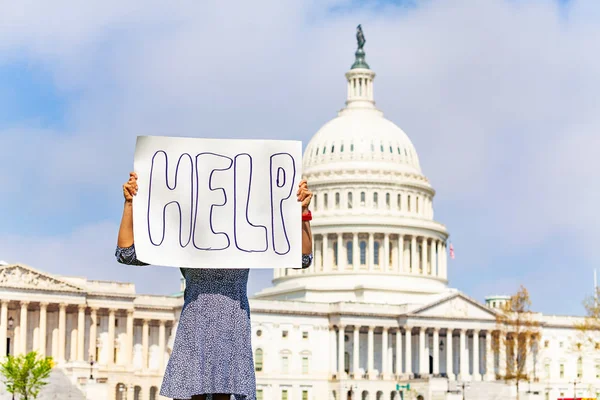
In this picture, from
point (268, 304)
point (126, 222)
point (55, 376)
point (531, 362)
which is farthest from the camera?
point (531, 362)

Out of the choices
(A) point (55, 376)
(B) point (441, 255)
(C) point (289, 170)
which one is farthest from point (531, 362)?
(C) point (289, 170)

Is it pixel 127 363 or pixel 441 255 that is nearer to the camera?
pixel 127 363

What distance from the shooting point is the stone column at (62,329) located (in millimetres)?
135700

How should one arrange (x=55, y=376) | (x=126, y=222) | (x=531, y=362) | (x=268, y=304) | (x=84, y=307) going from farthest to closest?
(x=531, y=362), (x=268, y=304), (x=84, y=307), (x=55, y=376), (x=126, y=222)

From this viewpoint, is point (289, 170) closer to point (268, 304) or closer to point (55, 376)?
point (55, 376)

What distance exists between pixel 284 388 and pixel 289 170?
13415 cm

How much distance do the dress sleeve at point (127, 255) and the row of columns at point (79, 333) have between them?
11551cm

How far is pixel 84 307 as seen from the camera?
139500 mm

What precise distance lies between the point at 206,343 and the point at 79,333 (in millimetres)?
125180

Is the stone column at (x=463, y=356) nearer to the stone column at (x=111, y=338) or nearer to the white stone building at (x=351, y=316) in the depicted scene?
the white stone building at (x=351, y=316)

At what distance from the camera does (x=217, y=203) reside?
15.6 meters

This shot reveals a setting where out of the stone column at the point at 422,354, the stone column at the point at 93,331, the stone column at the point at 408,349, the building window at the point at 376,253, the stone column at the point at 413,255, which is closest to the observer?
the stone column at the point at 93,331

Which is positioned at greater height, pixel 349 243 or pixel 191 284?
pixel 349 243

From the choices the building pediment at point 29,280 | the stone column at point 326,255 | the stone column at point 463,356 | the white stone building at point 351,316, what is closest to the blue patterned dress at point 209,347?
the white stone building at point 351,316
